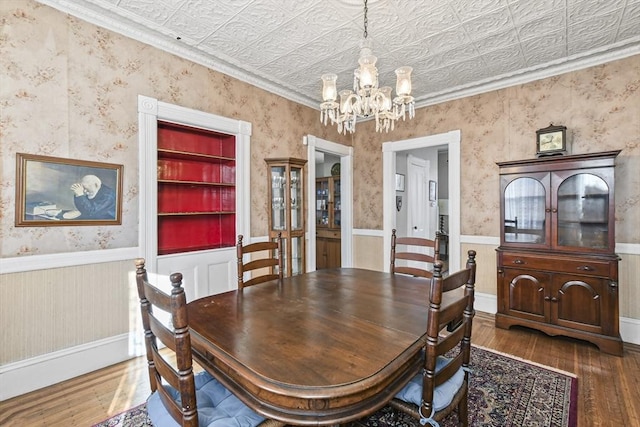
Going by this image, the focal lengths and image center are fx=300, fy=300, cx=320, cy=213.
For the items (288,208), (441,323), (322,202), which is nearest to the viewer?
(441,323)

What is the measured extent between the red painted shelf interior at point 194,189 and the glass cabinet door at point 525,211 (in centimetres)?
303

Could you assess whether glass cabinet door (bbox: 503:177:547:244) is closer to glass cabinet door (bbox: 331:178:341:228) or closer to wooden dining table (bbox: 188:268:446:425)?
wooden dining table (bbox: 188:268:446:425)

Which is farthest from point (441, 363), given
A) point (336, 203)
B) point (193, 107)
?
point (336, 203)

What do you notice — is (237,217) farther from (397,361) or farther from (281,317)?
(397,361)

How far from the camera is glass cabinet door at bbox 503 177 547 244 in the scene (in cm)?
308

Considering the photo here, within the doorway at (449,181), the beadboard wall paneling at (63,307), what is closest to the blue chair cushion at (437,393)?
the beadboard wall paneling at (63,307)

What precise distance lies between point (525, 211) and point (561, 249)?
491 millimetres

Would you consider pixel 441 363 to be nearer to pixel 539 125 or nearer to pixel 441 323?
pixel 441 323

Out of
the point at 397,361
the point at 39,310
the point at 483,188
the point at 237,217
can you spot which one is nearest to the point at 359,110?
the point at 397,361

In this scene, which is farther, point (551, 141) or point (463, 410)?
point (551, 141)

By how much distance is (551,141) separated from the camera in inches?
124

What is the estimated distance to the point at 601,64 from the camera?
3.01 meters

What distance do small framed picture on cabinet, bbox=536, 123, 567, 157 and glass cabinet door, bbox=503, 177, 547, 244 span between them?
368 mm

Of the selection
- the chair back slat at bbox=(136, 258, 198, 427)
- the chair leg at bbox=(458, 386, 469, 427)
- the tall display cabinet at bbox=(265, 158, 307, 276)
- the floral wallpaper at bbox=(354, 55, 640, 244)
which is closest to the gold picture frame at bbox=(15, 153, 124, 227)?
the tall display cabinet at bbox=(265, 158, 307, 276)
